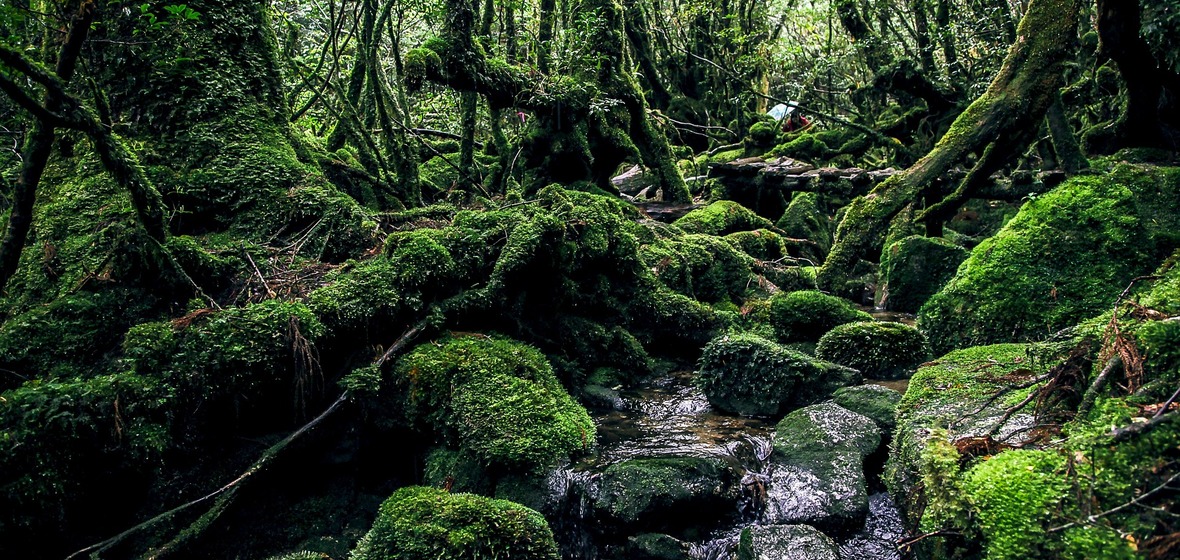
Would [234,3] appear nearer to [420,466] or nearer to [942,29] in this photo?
[420,466]

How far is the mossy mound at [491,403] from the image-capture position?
4613 millimetres

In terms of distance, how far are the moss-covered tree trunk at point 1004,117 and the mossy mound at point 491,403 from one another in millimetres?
6558

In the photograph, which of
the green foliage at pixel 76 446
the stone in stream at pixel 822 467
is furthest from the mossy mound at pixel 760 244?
the green foliage at pixel 76 446

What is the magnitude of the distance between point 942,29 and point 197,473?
16.7 m

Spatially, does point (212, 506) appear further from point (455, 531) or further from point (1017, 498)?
point (1017, 498)

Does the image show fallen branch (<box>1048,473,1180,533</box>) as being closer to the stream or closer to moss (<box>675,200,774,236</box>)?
the stream

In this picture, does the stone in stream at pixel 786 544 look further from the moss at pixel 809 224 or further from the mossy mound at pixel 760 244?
the moss at pixel 809 224

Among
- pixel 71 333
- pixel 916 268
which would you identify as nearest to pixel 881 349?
pixel 916 268

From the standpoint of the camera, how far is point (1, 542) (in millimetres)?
3662

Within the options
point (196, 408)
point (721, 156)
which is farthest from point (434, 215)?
point (721, 156)

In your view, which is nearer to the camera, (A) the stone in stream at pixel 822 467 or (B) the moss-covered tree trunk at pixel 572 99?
(A) the stone in stream at pixel 822 467

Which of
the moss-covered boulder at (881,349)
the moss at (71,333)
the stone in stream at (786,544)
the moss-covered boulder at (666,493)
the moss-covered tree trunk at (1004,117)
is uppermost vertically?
the moss-covered tree trunk at (1004,117)

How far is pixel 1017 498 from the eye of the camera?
9.57ft

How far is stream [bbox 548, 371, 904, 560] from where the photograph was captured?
431 cm
